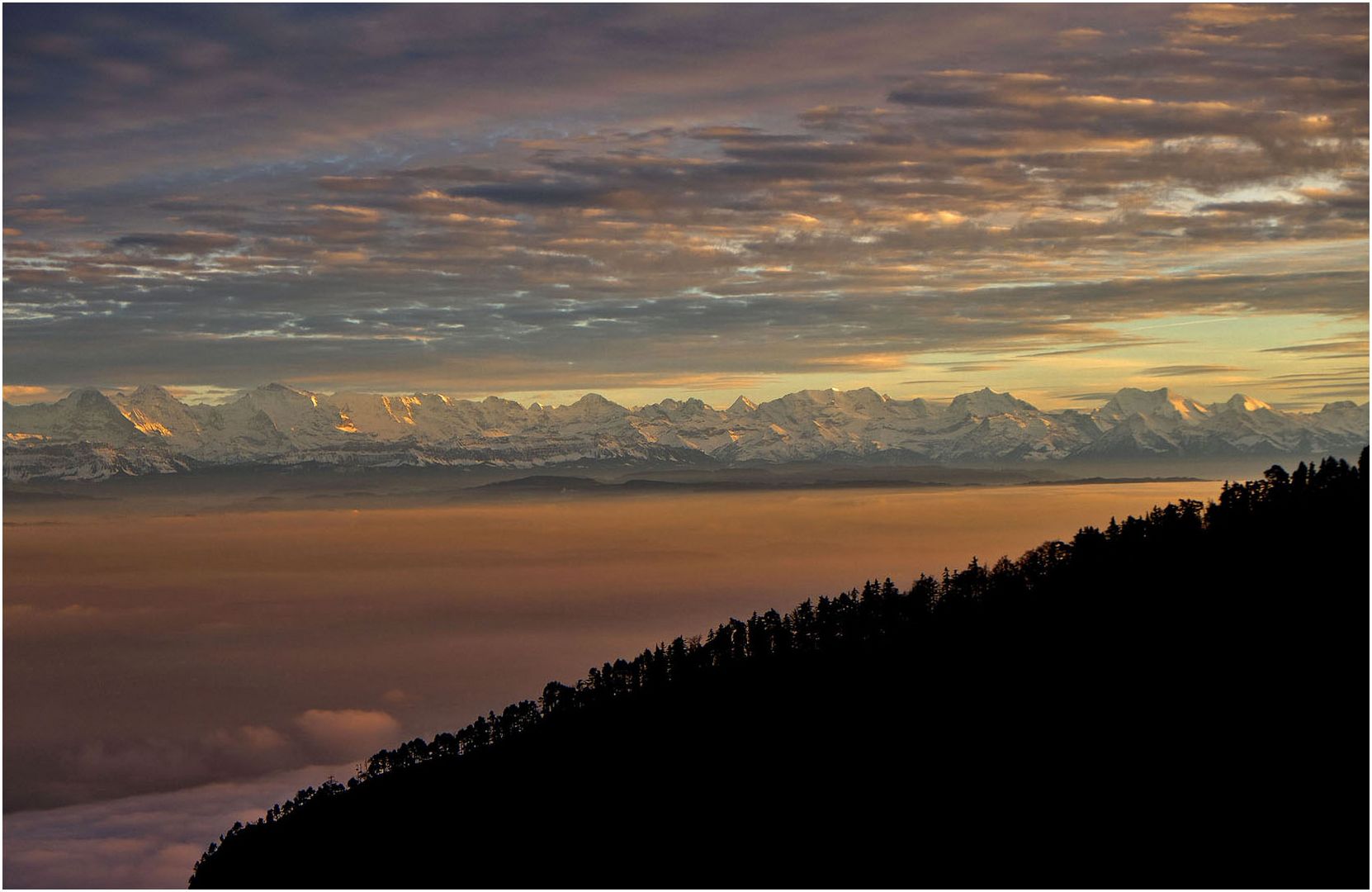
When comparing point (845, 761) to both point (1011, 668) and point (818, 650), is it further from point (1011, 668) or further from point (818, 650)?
point (818, 650)

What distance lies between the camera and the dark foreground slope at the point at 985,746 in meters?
106

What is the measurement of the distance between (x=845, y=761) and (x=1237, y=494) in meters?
76.9

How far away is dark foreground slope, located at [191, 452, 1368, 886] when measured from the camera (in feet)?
346

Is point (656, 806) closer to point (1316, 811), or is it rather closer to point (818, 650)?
point (818, 650)

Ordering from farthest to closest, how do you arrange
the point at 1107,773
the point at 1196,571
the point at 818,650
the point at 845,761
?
1. the point at 818,650
2. the point at 1196,571
3. the point at 845,761
4. the point at 1107,773

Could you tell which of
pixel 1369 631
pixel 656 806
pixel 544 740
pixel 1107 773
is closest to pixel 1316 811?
pixel 1107 773

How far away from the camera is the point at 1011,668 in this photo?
141375 mm

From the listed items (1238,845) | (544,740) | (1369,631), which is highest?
(1369,631)

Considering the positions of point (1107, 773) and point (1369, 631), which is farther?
point (1369, 631)

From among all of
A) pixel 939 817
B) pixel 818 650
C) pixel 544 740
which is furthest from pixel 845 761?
pixel 544 740

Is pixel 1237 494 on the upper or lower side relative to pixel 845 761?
upper

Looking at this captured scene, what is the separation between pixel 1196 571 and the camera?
153 metres

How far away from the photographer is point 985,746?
410ft

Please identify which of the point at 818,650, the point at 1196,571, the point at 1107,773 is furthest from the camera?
the point at 818,650
